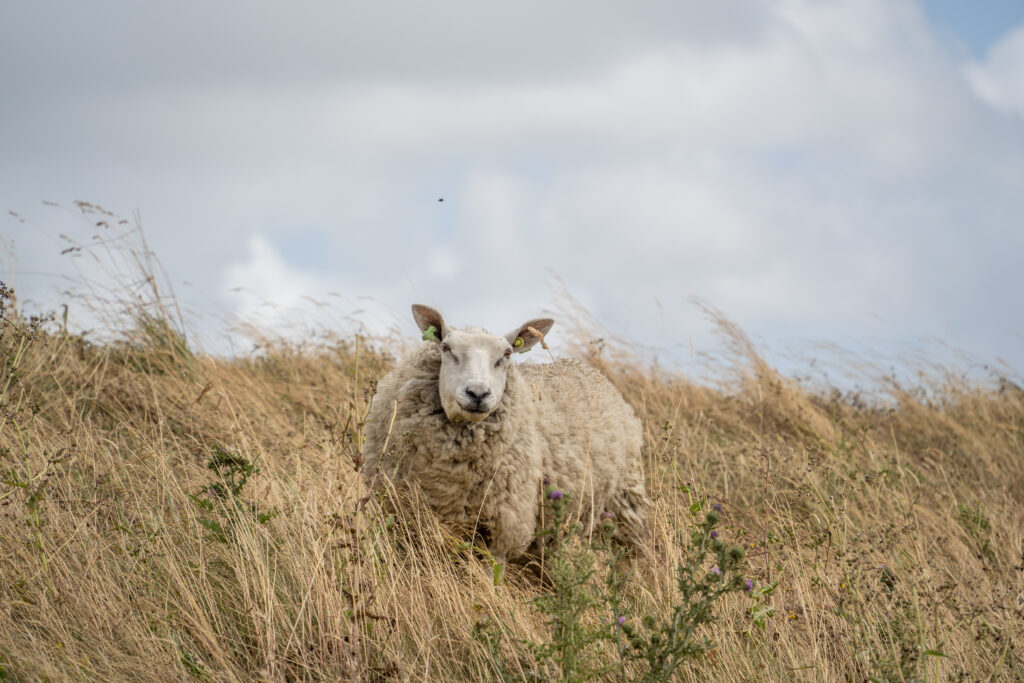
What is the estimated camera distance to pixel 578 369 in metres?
6.47

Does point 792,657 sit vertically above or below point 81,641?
above

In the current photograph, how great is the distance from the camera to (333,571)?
370 cm

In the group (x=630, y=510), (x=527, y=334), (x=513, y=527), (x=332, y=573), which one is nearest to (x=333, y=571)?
(x=332, y=573)

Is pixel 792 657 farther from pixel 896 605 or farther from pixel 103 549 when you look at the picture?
pixel 103 549

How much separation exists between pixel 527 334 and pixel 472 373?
0.87 m

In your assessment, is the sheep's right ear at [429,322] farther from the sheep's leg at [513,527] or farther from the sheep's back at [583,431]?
the sheep's leg at [513,527]

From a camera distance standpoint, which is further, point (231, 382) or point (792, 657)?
point (231, 382)

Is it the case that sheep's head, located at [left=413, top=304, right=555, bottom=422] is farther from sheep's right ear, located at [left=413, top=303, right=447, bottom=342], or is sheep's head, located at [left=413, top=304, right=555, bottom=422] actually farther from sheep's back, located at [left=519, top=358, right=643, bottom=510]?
sheep's back, located at [left=519, top=358, right=643, bottom=510]

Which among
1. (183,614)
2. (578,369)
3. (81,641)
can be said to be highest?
(578,369)

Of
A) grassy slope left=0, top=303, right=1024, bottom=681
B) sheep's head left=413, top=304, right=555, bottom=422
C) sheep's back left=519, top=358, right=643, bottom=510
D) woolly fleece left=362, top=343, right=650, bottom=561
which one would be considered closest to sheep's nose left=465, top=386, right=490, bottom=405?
sheep's head left=413, top=304, right=555, bottom=422

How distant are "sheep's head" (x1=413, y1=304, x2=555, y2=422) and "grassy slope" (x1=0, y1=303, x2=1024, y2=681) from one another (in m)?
0.52

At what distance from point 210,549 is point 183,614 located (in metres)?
0.62

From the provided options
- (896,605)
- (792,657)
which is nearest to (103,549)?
(792,657)

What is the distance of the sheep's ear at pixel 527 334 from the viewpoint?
5.44 metres
